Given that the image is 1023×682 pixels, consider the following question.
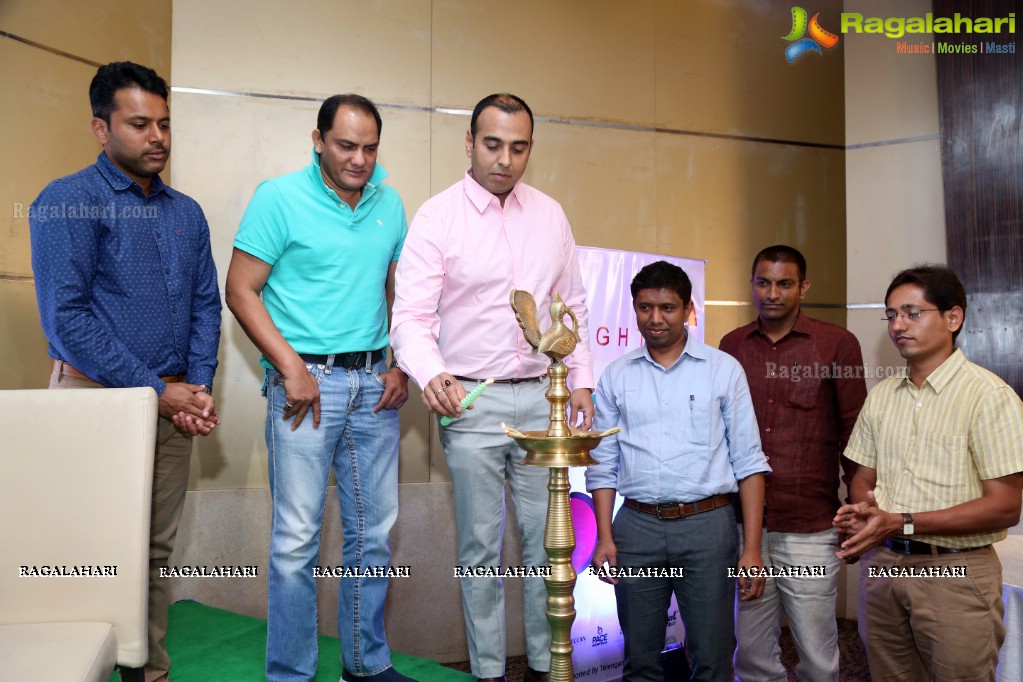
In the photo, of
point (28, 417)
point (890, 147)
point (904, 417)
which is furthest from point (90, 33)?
point (890, 147)

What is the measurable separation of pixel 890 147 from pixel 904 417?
2281 mm

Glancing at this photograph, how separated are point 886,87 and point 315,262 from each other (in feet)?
10.2

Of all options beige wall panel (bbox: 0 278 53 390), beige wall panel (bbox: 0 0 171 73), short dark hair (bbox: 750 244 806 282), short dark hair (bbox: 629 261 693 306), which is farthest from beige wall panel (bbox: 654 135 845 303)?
beige wall panel (bbox: 0 278 53 390)

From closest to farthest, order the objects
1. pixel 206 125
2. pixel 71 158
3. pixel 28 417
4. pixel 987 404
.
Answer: pixel 28 417 → pixel 987 404 → pixel 71 158 → pixel 206 125

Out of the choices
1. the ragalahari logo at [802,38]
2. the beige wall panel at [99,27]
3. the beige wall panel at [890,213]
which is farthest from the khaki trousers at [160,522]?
the ragalahari logo at [802,38]

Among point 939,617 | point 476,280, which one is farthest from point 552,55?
point 939,617

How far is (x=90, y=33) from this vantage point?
11.0 ft

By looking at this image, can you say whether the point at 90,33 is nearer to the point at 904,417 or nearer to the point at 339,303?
the point at 339,303

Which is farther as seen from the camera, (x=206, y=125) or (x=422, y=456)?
(x=422, y=456)

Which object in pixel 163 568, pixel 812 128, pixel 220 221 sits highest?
pixel 812 128

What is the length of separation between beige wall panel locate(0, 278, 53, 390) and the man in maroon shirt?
2.63m

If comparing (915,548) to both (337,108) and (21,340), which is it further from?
(21,340)

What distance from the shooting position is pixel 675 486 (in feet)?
8.48

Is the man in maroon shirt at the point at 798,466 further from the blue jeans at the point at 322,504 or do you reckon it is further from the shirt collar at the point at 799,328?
the blue jeans at the point at 322,504
